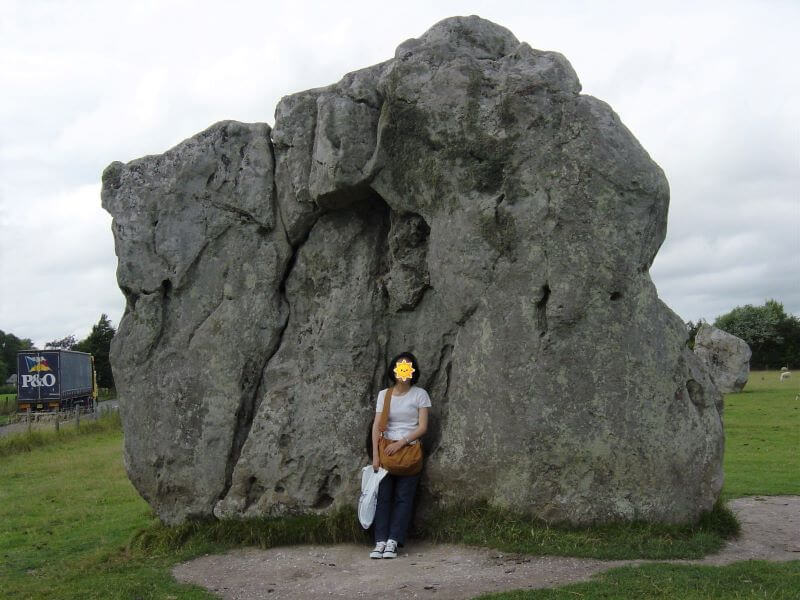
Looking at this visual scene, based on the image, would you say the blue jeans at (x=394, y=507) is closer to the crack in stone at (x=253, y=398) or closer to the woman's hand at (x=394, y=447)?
the woman's hand at (x=394, y=447)

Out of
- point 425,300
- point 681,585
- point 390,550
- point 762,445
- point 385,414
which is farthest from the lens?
point 762,445

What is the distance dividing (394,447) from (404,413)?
0.45m

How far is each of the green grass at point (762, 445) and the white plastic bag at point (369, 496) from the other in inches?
255

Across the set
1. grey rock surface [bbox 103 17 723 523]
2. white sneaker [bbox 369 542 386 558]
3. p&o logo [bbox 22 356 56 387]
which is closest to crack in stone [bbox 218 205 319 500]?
grey rock surface [bbox 103 17 723 523]

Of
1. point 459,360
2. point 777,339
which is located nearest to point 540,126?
point 459,360

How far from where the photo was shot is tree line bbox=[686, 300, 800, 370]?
2773 inches

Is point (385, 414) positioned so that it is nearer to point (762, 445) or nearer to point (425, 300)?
point (425, 300)

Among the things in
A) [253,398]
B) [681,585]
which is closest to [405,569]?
[681,585]

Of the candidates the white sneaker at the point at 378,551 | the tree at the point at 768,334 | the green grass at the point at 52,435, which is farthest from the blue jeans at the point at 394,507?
A: the tree at the point at 768,334

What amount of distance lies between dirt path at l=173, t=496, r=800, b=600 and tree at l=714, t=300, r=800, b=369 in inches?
2623

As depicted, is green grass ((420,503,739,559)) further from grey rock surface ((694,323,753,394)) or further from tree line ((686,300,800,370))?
tree line ((686,300,800,370))

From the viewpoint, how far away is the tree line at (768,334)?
231ft

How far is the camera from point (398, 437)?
31.8ft

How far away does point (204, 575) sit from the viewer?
9070 mm
